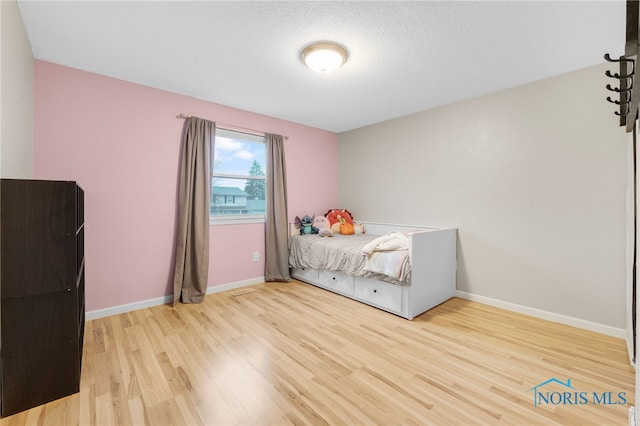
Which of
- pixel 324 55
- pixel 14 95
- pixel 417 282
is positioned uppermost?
pixel 324 55

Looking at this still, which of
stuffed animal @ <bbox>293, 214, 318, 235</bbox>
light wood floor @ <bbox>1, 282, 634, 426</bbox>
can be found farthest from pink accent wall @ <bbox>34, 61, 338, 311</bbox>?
stuffed animal @ <bbox>293, 214, 318, 235</bbox>

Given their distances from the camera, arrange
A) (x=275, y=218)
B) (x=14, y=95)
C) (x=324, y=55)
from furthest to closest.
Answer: (x=275, y=218), (x=324, y=55), (x=14, y=95)

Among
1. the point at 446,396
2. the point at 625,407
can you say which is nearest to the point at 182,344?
the point at 446,396

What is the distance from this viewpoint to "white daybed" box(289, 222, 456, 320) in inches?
103

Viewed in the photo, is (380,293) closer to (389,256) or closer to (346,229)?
(389,256)

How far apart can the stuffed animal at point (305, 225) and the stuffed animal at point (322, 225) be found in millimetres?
61

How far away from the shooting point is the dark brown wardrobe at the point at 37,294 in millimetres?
1444

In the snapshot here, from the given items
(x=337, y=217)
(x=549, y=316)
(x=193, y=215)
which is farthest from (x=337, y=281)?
(x=549, y=316)

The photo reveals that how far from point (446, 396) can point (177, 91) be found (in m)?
3.51

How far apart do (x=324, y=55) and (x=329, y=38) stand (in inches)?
5.0

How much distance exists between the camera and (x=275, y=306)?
9.53 feet

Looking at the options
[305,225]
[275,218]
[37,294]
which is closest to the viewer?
[37,294]

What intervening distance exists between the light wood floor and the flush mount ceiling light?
2.18m

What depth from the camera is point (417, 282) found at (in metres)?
2.64
